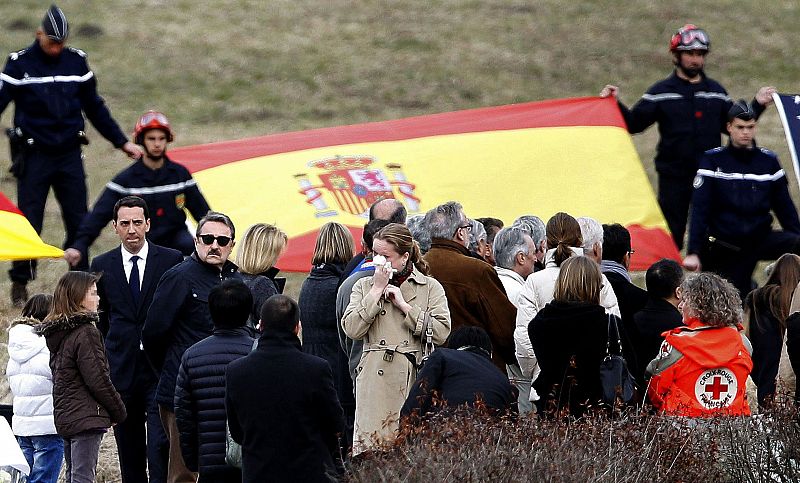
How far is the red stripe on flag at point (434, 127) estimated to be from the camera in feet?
42.2

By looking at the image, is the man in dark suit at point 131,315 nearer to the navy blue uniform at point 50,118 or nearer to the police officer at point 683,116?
the navy blue uniform at point 50,118

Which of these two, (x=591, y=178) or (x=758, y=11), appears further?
(x=758, y=11)

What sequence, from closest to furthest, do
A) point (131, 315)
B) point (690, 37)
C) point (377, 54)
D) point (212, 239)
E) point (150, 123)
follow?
point (212, 239)
point (131, 315)
point (150, 123)
point (690, 37)
point (377, 54)

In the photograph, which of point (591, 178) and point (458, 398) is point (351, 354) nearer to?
point (458, 398)

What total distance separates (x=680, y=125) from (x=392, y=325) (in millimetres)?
5619

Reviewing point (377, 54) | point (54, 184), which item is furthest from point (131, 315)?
point (377, 54)

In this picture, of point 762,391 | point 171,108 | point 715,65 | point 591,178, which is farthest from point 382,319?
point 715,65

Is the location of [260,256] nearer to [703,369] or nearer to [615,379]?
[615,379]

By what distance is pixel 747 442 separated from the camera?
23.9ft

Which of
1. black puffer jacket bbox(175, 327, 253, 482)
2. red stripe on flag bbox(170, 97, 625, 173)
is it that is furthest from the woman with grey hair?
red stripe on flag bbox(170, 97, 625, 173)

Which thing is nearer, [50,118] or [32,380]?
[32,380]

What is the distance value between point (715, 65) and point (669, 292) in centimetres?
2091

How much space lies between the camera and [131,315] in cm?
906

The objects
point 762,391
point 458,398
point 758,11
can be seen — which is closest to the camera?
point 458,398
